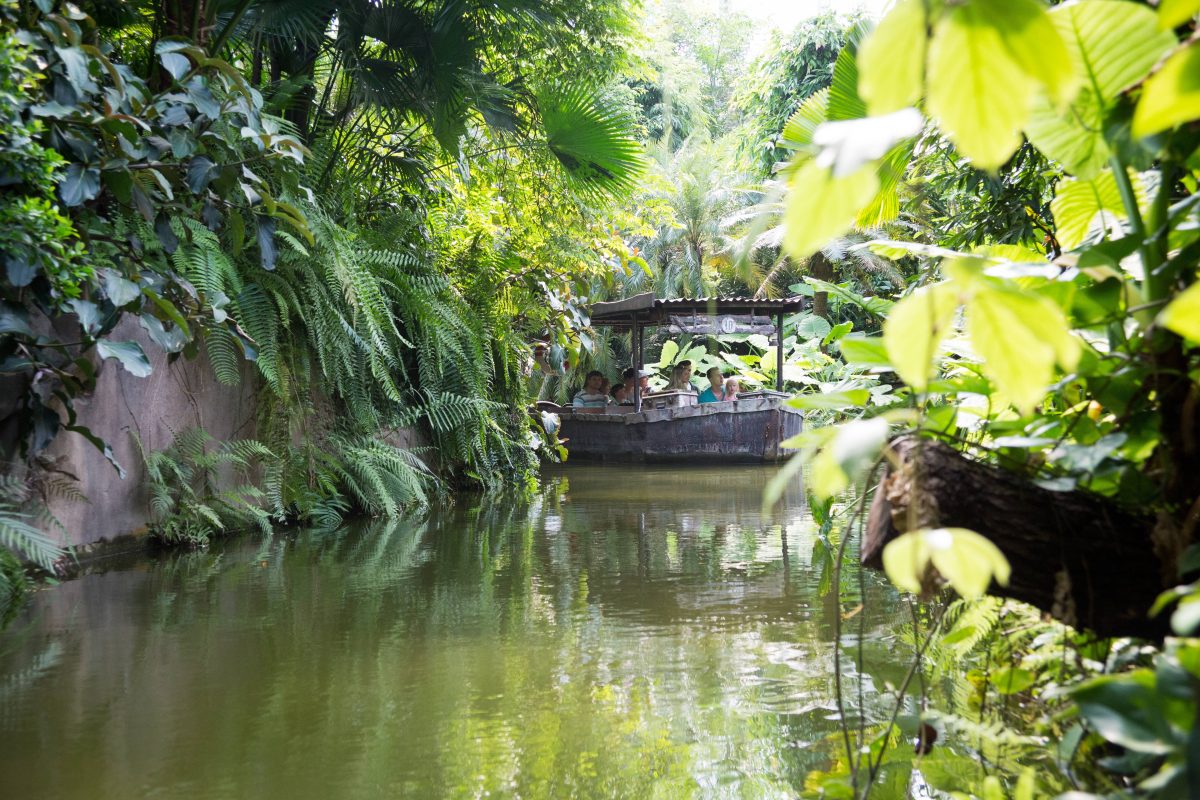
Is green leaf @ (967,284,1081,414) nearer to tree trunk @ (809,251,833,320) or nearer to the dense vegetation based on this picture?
the dense vegetation

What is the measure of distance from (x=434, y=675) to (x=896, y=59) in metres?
2.58

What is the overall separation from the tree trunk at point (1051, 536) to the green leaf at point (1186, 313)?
0.45 metres

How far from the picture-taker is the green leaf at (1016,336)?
2.34 ft

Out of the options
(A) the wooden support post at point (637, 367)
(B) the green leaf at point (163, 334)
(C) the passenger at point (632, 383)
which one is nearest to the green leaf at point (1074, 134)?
(B) the green leaf at point (163, 334)

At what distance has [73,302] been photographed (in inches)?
136

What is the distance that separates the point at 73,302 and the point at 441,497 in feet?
14.8

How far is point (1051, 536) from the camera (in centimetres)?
111

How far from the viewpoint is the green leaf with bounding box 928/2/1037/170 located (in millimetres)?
553

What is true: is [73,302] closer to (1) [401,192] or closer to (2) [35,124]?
(2) [35,124]

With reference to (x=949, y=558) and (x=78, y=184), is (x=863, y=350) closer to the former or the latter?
(x=949, y=558)

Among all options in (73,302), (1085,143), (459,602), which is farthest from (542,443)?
(1085,143)

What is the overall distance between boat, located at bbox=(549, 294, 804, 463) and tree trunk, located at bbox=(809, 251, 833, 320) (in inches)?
280

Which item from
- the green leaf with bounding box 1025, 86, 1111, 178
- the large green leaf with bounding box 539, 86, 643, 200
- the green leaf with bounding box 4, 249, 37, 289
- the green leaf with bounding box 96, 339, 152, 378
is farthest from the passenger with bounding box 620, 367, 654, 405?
the green leaf with bounding box 1025, 86, 1111, 178

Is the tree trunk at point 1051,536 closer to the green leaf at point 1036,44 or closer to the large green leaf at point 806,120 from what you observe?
the green leaf at point 1036,44
